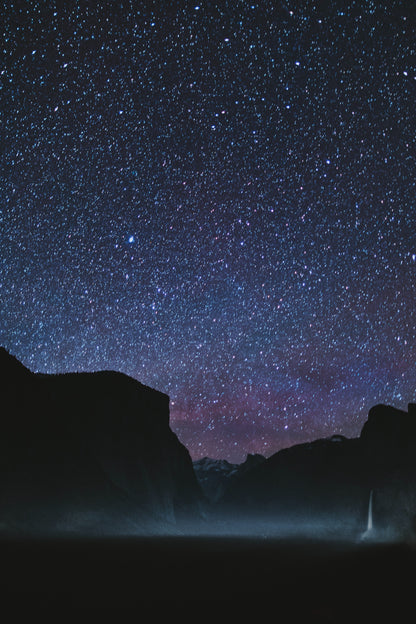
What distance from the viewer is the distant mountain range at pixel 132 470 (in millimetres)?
75812

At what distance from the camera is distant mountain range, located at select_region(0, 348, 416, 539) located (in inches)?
2985

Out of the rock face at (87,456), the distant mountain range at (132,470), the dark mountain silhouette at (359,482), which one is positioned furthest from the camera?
the dark mountain silhouette at (359,482)

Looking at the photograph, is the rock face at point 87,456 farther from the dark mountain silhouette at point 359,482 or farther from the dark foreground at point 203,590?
the dark mountain silhouette at point 359,482

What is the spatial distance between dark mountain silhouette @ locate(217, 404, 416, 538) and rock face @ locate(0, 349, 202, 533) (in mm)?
48100

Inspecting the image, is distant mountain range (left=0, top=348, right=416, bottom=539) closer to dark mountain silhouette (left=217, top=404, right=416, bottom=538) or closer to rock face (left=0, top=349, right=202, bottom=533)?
rock face (left=0, top=349, right=202, bottom=533)

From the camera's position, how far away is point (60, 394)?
114750 mm

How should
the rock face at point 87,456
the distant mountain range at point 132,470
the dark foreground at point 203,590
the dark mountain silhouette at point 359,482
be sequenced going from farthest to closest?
the dark mountain silhouette at point 359,482 < the distant mountain range at point 132,470 < the rock face at point 87,456 < the dark foreground at point 203,590

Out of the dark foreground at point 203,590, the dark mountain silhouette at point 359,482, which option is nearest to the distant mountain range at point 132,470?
the dark mountain silhouette at point 359,482

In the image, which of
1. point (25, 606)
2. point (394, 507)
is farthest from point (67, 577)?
point (394, 507)

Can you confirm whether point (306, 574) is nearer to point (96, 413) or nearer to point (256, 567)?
point (256, 567)

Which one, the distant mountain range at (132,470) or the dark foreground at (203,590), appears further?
the distant mountain range at (132,470)

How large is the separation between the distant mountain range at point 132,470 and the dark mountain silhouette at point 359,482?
38 cm

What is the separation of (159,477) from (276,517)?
84579 millimetres

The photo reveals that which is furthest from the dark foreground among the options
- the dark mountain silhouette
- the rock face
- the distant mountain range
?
the dark mountain silhouette
